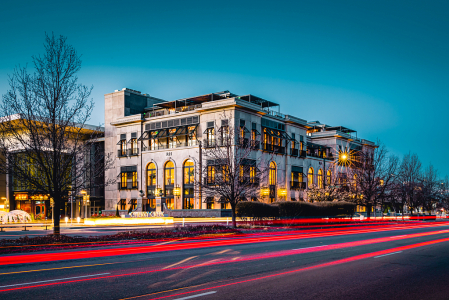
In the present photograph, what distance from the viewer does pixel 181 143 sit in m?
62.2

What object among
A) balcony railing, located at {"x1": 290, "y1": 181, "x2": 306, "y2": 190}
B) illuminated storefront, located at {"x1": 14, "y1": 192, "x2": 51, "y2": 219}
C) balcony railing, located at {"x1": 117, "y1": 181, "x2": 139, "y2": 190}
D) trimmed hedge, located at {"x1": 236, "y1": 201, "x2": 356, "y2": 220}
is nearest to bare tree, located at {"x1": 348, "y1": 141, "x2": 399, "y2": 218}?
trimmed hedge, located at {"x1": 236, "y1": 201, "x2": 356, "y2": 220}

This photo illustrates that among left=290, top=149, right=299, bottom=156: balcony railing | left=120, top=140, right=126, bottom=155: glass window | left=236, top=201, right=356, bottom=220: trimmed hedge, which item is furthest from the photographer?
left=120, top=140, right=126, bottom=155: glass window

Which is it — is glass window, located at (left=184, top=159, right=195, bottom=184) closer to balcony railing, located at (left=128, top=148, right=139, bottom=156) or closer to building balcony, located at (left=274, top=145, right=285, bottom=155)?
balcony railing, located at (left=128, top=148, right=139, bottom=156)

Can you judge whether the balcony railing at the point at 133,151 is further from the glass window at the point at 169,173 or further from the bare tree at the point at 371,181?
the bare tree at the point at 371,181

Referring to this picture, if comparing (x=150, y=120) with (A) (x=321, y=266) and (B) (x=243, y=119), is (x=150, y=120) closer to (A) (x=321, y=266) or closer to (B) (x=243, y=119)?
(B) (x=243, y=119)

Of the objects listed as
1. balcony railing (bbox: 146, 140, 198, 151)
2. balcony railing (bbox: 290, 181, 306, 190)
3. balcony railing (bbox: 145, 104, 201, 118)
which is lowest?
balcony railing (bbox: 290, 181, 306, 190)

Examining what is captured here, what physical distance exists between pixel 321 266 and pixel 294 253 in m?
3.04

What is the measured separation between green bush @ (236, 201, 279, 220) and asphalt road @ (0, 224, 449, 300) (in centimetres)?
1937

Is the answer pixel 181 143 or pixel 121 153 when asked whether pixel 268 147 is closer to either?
pixel 181 143

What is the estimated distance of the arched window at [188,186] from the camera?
198ft

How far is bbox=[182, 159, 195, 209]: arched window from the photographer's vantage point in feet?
198

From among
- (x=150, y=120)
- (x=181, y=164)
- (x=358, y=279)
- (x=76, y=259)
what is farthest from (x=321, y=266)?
(x=150, y=120)

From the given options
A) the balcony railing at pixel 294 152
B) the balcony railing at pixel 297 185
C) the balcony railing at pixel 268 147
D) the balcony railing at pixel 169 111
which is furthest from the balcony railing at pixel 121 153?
the balcony railing at pixel 297 185

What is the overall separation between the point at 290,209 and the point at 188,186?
25.1m
